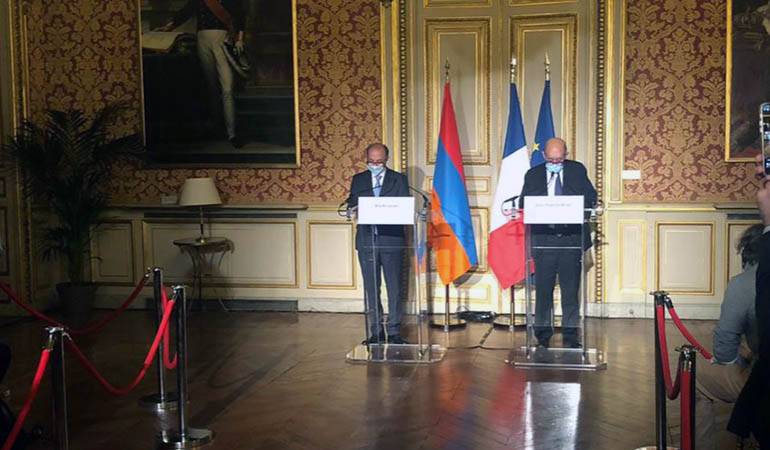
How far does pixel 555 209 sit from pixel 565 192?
0.44m

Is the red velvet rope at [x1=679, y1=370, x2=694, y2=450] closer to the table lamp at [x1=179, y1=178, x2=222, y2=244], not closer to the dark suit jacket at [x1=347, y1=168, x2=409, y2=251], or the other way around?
the dark suit jacket at [x1=347, y1=168, x2=409, y2=251]

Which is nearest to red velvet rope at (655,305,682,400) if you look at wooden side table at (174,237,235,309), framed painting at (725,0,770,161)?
framed painting at (725,0,770,161)

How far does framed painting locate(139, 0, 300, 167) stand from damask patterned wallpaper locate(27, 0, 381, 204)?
0.35 ft

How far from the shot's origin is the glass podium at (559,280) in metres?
6.04

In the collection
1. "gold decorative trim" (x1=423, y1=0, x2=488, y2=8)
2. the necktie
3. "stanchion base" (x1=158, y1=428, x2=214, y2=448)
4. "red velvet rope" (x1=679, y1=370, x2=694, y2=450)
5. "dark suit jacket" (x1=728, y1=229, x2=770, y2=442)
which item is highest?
"gold decorative trim" (x1=423, y1=0, x2=488, y2=8)

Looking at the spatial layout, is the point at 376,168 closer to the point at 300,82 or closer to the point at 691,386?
the point at 300,82

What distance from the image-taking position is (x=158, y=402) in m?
5.44

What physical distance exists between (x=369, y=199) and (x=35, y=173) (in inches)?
136

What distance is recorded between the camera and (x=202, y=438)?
→ 4711mm

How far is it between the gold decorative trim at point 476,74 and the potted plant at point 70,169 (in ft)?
8.65

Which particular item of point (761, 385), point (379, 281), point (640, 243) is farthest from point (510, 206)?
point (761, 385)

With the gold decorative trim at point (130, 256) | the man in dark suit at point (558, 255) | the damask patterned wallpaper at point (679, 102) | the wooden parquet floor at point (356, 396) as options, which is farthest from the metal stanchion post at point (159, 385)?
the damask patterned wallpaper at point (679, 102)

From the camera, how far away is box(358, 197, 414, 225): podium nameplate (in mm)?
6227

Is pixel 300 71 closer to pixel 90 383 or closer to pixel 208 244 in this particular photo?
pixel 208 244
